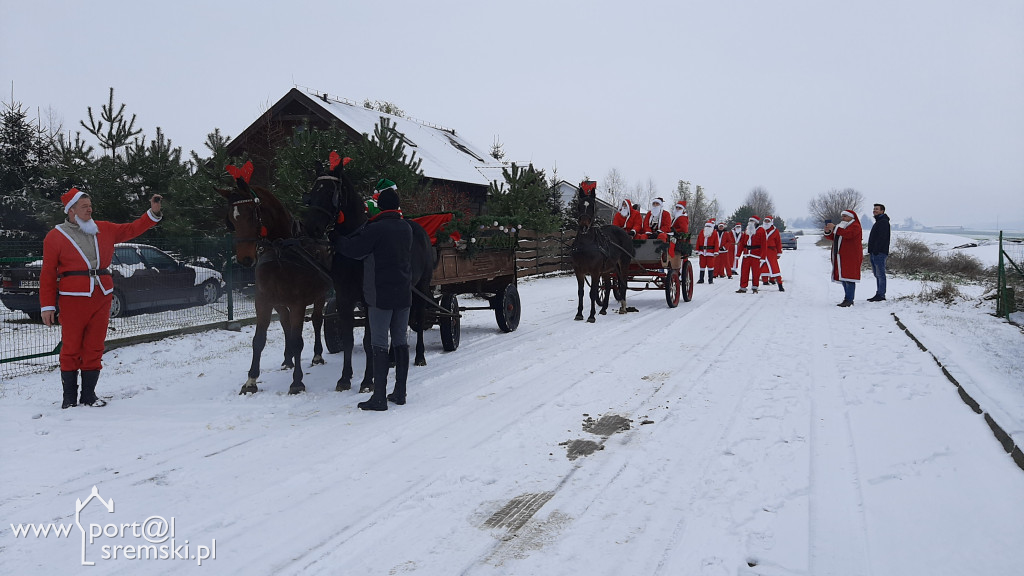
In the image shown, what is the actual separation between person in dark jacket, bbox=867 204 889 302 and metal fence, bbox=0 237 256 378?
12305mm

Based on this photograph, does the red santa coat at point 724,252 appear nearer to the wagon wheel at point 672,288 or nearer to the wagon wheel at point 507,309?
the wagon wheel at point 672,288

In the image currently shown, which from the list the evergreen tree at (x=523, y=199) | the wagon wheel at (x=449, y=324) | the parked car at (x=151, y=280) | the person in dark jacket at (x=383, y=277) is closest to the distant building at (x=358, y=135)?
the evergreen tree at (x=523, y=199)

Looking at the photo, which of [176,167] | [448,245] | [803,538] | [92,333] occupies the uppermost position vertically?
[176,167]

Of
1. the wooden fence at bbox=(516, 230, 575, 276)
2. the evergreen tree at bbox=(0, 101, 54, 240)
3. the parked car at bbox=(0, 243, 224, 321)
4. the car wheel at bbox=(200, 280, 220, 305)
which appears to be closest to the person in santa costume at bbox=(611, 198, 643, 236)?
the wooden fence at bbox=(516, 230, 575, 276)

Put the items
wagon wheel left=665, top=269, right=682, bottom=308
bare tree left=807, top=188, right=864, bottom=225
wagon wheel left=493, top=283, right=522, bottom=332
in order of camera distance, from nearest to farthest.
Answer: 1. wagon wheel left=493, top=283, right=522, bottom=332
2. wagon wheel left=665, top=269, right=682, bottom=308
3. bare tree left=807, top=188, right=864, bottom=225

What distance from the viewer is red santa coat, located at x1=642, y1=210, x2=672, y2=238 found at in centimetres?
1335

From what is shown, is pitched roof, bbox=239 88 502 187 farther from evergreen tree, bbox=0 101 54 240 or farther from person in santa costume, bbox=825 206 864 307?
person in santa costume, bbox=825 206 864 307

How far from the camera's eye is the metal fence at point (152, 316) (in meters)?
7.37

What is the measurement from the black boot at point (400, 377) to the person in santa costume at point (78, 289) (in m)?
2.53

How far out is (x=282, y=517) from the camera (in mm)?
3369

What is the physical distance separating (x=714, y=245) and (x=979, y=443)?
16112 millimetres

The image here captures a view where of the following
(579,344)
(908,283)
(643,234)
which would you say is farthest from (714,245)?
(579,344)

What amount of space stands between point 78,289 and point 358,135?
61.1 ft

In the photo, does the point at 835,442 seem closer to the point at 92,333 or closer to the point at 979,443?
the point at 979,443
